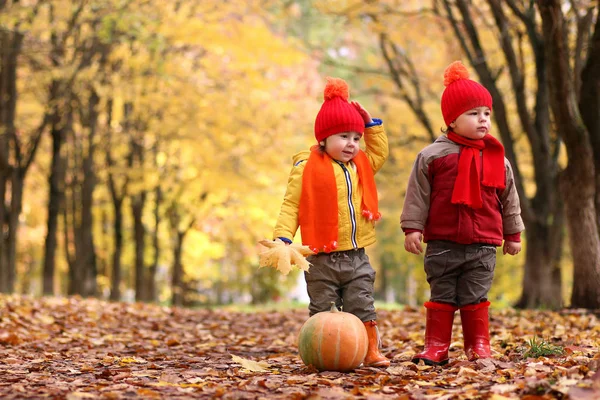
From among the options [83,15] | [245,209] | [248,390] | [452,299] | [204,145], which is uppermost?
[83,15]

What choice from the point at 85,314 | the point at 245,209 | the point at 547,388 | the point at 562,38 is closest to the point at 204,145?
the point at 245,209

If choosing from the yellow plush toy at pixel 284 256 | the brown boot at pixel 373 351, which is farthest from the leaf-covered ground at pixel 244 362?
the yellow plush toy at pixel 284 256

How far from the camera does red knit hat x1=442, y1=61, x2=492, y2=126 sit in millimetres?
4953

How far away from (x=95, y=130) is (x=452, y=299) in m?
12.1

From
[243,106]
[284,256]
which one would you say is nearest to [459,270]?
[284,256]

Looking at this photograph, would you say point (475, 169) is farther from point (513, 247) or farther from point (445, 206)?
point (513, 247)

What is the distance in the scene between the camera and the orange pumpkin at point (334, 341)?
15.1 feet

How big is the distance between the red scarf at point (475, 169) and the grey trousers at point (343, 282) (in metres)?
0.80

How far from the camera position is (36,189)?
73.3 feet

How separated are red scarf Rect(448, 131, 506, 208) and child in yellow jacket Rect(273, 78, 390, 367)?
23.7 inches

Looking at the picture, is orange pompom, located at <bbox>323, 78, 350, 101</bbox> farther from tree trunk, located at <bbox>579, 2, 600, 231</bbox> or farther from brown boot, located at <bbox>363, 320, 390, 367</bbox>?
tree trunk, located at <bbox>579, 2, 600, 231</bbox>

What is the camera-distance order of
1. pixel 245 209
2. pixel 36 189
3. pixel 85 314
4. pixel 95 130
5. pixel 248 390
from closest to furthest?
pixel 248 390 → pixel 85 314 → pixel 95 130 → pixel 245 209 → pixel 36 189

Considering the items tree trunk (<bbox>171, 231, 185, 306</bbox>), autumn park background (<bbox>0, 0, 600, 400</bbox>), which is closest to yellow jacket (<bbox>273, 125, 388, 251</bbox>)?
autumn park background (<bbox>0, 0, 600, 400</bbox>)

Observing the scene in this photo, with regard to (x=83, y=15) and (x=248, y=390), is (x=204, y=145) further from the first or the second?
(x=248, y=390)
